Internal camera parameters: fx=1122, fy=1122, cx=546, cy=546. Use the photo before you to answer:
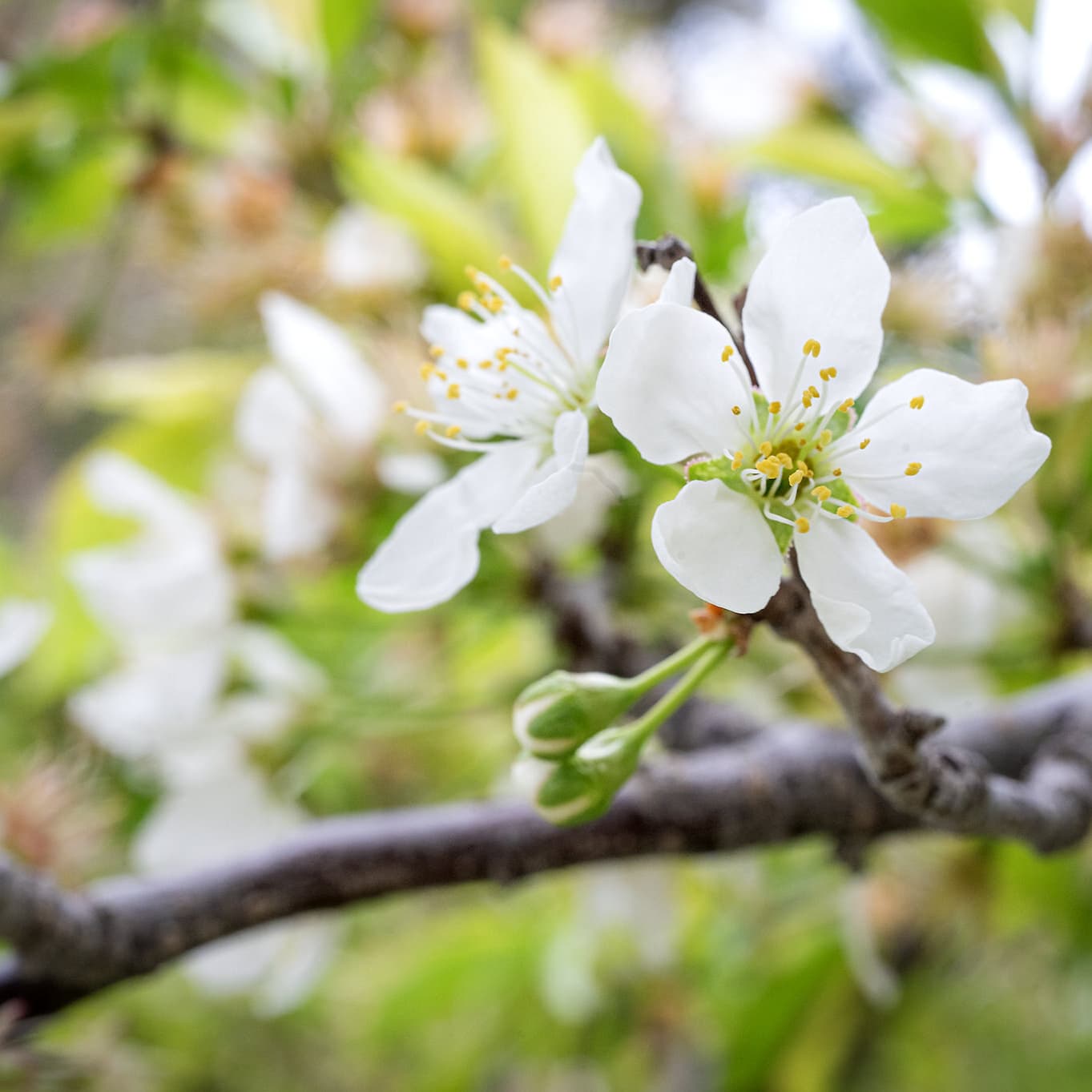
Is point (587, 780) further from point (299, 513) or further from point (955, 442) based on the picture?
point (299, 513)

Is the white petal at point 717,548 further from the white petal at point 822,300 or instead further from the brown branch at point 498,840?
the brown branch at point 498,840

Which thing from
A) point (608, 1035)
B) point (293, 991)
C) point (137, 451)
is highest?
point (137, 451)

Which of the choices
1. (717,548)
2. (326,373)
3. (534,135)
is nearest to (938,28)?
(534,135)

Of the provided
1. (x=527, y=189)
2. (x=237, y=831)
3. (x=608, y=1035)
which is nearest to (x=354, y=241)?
(x=527, y=189)

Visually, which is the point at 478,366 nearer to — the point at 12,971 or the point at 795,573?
the point at 795,573

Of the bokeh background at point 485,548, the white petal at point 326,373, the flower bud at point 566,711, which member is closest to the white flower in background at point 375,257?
the bokeh background at point 485,548

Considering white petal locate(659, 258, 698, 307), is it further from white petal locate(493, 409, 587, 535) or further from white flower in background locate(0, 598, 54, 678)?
white flower in background locate(0, 598, 54, 678)

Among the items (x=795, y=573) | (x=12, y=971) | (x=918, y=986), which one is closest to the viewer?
(x=795, y=573)

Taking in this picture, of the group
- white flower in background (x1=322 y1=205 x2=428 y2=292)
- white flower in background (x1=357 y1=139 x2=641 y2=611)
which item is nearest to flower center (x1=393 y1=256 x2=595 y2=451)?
white flower in background (x1=357 y1=139 x2=641 y2=611)
